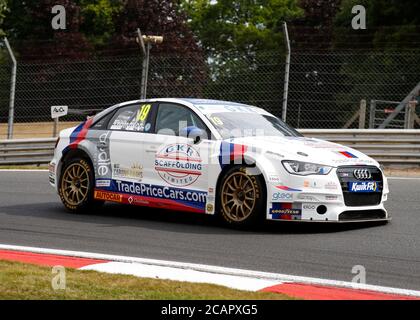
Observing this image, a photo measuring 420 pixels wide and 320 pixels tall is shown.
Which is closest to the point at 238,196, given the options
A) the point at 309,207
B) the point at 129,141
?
the point at 309,207

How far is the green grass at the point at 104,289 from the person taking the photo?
640 centimetres

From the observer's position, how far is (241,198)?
392 inches

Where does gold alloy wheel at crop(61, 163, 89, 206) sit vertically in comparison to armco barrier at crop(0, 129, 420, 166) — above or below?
below

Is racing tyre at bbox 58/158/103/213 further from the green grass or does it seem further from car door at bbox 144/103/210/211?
the green grass

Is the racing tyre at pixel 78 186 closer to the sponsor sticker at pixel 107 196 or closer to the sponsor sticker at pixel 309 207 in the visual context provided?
the sponsor sticker at pixel 107 196

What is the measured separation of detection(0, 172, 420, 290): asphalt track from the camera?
8.09 m

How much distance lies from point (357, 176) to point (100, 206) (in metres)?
3.46

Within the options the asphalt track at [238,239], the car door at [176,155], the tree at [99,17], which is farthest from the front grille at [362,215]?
the tree at [99,17]

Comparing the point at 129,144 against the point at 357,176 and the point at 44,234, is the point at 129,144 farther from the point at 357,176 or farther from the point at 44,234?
the point at 357,176

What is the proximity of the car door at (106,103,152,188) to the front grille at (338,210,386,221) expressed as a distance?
97.8 inches

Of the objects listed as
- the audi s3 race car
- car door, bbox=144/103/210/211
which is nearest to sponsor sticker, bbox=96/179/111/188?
the audi s3 race car

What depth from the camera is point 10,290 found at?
6.56 metres

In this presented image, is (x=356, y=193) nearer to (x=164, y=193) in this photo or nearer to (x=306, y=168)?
(x=306, y=168)

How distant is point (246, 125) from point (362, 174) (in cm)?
152
